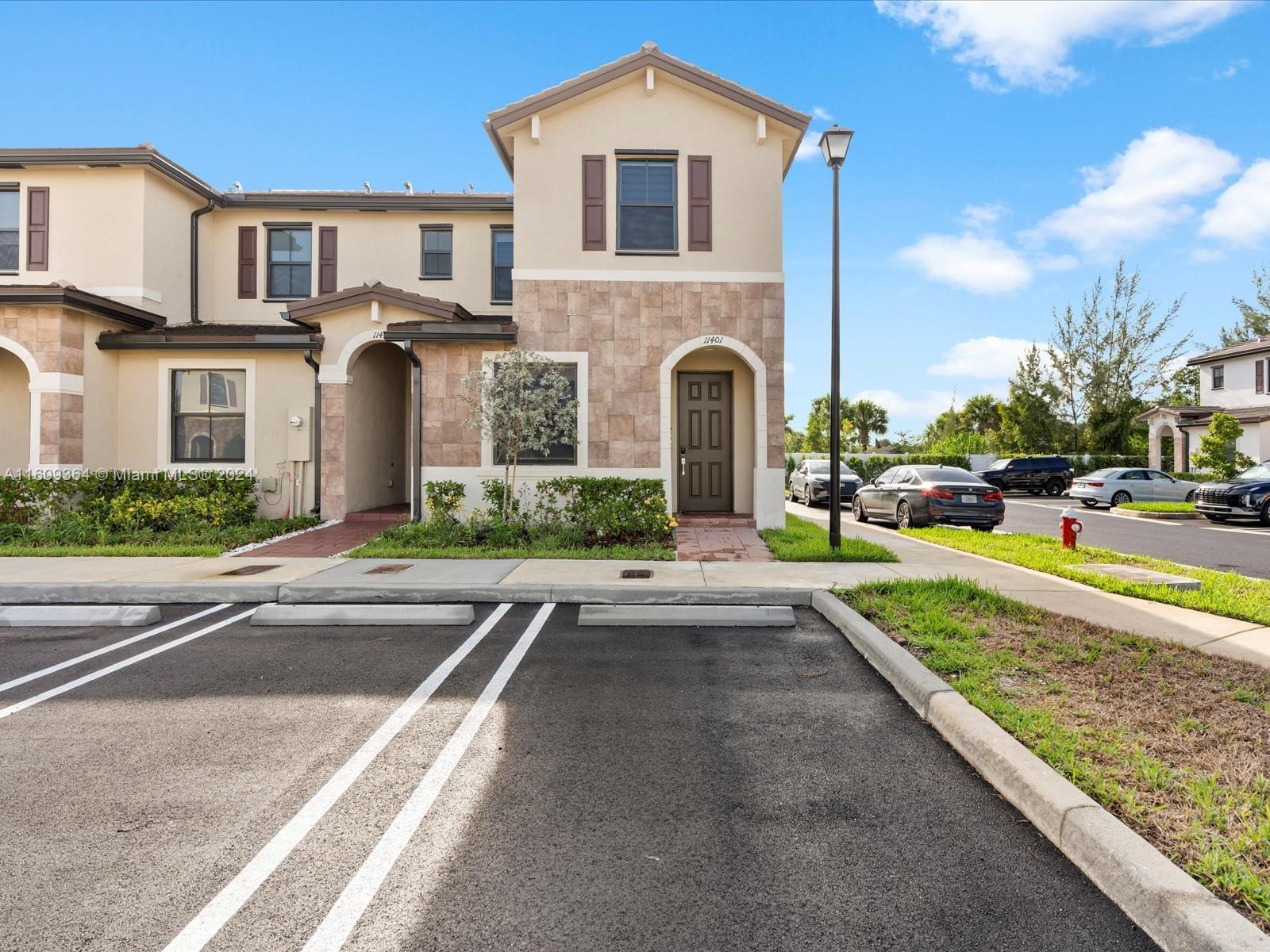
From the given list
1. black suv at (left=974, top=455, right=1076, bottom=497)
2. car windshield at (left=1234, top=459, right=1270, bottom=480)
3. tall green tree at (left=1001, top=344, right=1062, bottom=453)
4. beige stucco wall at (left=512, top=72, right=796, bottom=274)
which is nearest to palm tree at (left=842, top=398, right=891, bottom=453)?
tall green tree at (left=1001, top=344, right=1062, bottom=453)

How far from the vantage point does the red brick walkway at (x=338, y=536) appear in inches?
416

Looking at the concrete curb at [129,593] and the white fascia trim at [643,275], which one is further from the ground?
the white fascia trim at [643,275]

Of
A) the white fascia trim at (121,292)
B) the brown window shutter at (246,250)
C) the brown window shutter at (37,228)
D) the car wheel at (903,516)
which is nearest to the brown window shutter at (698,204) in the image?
the car wheel at (903,516)

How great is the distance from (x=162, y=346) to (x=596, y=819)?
14.4 meters

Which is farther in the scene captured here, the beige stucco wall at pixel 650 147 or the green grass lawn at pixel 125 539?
the beige stucco wall at pixel 650 147

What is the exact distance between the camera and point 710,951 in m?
2.33

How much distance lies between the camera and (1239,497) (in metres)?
18.4

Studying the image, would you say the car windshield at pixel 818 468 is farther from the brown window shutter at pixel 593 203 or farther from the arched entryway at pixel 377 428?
the arched entryway at pixel 377 428

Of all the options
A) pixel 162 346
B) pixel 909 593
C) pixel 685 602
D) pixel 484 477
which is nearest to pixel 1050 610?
pixel 909 593

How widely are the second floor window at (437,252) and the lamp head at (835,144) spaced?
31.6ft

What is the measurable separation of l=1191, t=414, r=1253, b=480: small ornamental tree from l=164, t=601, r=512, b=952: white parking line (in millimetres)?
27628

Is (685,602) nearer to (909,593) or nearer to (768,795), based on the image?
(909,593)

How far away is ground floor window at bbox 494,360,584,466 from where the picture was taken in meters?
12.7

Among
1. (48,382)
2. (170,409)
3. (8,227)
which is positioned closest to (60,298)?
(48,382)
